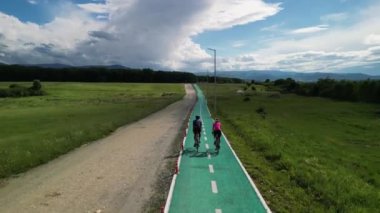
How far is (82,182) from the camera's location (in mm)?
16516

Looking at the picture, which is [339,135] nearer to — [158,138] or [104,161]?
[158,138]

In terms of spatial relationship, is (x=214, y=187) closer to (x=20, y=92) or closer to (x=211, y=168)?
(x=211, y=168)

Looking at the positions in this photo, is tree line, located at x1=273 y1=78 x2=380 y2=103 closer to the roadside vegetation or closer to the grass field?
the grass field

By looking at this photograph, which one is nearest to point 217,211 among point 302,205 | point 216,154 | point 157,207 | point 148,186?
point 157,207

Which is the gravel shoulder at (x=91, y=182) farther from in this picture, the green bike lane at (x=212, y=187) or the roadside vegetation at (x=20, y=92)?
the roadside vegetation at (x=20, y=92)

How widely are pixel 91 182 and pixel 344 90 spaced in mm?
109830

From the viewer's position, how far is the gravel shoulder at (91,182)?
13344 millimetres

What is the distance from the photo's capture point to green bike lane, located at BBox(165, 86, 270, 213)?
1314 centimetres

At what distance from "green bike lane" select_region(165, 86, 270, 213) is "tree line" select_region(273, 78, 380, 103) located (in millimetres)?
90338

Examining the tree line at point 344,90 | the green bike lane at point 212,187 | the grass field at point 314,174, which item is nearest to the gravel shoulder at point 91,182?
the green bike lane at point 212,187

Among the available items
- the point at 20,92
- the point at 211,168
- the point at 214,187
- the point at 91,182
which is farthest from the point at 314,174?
the point at 20,92

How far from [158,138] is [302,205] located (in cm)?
1880

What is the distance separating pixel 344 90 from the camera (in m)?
116

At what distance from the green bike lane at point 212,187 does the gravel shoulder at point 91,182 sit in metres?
1.19
